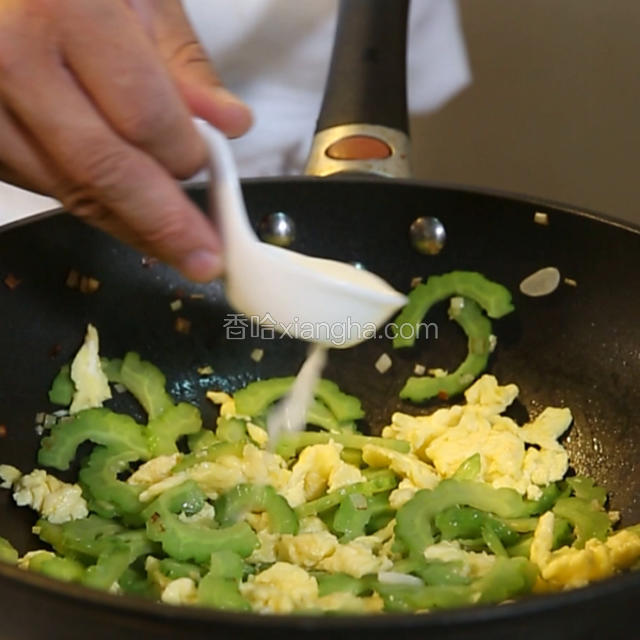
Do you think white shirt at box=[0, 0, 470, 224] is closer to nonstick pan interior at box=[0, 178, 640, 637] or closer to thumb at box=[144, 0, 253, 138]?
nonstick pan interior at box=[0, 178, 640, 637]

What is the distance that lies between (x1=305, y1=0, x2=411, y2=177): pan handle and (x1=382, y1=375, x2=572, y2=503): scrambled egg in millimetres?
281

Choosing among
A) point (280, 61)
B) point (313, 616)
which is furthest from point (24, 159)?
point (280, 61)

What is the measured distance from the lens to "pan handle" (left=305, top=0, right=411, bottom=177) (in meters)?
1.12

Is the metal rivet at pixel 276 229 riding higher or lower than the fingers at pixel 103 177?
higher

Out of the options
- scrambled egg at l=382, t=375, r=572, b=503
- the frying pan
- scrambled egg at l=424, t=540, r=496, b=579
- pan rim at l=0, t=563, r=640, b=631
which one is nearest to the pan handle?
the frying pan

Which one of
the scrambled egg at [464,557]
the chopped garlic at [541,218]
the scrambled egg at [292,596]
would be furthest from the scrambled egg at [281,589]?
the chopped garlic at [541,218]

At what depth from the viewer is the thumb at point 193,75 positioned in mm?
723

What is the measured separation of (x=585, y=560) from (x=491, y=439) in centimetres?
22

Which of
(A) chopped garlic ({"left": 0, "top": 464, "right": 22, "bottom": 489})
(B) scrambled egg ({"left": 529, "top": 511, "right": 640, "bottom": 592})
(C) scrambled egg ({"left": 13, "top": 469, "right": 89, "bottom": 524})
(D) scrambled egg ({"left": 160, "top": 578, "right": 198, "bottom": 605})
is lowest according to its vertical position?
(D) scrambled egg ({"left": 160, "top": 578, "right": 198, "bottom": 605})

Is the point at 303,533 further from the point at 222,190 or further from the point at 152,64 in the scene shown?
the point at 152,64

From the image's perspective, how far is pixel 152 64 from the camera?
60 centimetres

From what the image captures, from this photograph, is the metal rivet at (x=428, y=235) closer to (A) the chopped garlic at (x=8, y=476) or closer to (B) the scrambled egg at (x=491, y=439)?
(B) the scrambled egg at (x=491, y=439)

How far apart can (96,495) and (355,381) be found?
1.06ft

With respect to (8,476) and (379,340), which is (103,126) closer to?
(8,476)
